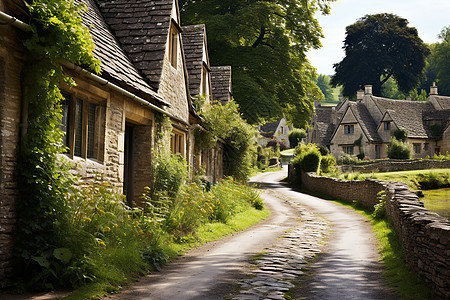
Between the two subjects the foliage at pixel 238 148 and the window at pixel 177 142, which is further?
the foliage at pixel 238 148

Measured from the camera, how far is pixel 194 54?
19.1 metres

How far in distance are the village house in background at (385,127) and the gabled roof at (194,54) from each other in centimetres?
3803

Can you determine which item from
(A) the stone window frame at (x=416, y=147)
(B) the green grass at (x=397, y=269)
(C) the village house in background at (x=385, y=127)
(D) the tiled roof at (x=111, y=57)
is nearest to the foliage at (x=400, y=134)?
(C) the village house in background at (x=385, y=127)

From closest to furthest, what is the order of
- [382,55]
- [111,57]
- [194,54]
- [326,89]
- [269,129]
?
[111,57]
[194,54]
[382,55]
[269,129]
[326,89]

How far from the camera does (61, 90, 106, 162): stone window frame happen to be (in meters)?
7.85

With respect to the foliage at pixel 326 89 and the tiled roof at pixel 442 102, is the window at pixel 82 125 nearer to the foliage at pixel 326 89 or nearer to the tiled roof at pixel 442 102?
the tiled roof at pixel 442 102

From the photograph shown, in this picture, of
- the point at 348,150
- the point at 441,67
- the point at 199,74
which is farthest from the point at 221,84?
the point at 441,67

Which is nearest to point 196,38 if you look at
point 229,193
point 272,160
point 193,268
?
point 229,193

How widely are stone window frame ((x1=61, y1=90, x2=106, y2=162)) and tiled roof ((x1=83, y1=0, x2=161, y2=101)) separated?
2.04ft

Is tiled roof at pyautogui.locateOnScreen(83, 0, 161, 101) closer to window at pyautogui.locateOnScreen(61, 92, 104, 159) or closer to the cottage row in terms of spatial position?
the cottage row

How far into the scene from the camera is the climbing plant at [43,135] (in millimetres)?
6195

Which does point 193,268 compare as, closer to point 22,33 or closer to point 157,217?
point 157,217

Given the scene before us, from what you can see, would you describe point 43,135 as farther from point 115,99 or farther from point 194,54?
point 194,54

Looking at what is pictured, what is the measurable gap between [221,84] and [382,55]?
53328mm
